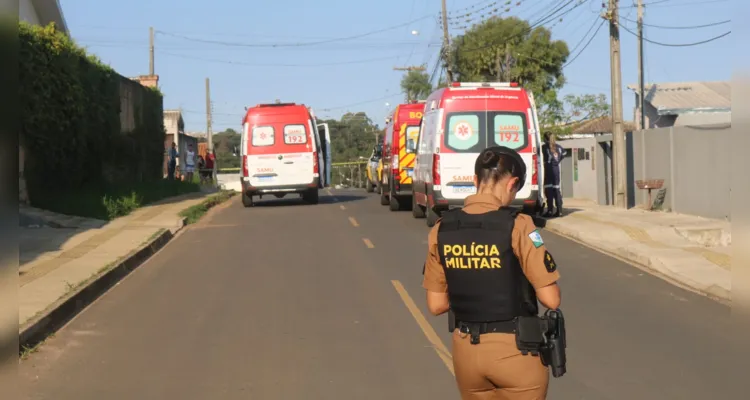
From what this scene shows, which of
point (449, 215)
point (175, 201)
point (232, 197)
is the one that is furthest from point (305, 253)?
point (232, 197)

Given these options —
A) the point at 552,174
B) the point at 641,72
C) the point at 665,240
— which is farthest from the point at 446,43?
the point at 665,240

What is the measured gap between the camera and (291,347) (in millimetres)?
8422

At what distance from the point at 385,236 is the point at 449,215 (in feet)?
43.9

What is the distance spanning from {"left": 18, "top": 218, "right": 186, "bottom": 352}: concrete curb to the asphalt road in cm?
17

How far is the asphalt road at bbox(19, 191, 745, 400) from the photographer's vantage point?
7117 millimetres

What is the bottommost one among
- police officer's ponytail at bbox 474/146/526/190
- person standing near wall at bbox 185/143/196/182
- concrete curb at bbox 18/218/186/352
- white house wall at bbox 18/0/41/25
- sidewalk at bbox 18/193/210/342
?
concrete curb at bbox 18/218/186/352

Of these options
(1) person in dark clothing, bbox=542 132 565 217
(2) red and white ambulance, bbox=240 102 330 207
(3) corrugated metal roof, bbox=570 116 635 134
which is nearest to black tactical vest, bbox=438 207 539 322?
(1) person in dark clothing, bbox=542 132 565 217

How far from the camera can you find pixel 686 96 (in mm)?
40031

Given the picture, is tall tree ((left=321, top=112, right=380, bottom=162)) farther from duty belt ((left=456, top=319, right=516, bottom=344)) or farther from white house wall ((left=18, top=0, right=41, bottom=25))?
duty belt ((left=456, top=319, right=516, bottom=344))

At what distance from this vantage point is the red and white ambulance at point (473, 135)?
59.0 feet

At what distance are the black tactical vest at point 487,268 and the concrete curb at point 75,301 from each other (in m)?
5.43

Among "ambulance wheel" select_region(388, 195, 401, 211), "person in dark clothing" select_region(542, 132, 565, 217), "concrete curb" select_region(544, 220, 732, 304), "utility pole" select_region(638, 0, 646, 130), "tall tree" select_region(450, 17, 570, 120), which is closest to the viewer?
"concrete curb" select_region(544, 220, 732, 304)

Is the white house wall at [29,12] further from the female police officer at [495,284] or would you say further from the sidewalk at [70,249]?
the female police officer at [495,284]

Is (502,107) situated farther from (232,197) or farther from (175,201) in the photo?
(232,197)
